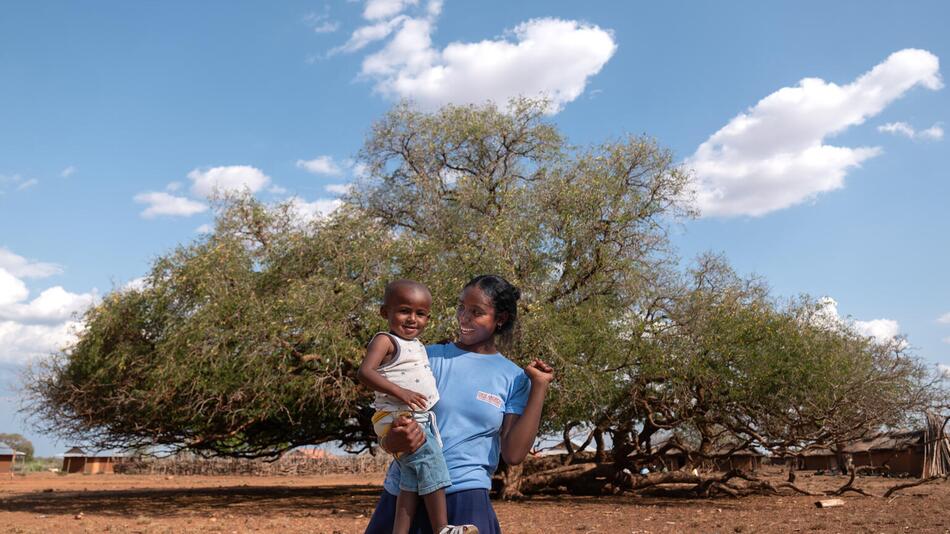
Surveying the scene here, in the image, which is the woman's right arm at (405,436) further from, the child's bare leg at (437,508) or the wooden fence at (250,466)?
the wooden fence at (250,466)

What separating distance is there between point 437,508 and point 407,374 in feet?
1.49

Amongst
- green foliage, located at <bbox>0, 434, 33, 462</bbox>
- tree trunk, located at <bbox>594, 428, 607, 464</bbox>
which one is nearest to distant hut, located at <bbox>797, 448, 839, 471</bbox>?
tree trunk, located at <bbox>594, 428, 607, 464</bbox>

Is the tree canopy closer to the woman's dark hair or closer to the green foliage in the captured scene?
the woman's dark hair

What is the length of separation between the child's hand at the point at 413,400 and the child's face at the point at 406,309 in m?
0.30

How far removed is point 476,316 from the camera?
2.81m

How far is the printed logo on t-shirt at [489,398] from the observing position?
2.70 metres

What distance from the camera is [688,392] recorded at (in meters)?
15.6

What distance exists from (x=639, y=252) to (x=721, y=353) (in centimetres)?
297

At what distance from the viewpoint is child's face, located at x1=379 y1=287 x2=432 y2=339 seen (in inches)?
114

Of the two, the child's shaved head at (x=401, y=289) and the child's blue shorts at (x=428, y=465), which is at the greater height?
the child's shaved head at (x=401, y=289)

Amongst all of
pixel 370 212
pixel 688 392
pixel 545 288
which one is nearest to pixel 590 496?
pixel 688 392

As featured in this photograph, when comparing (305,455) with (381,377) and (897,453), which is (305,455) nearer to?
(897,453)

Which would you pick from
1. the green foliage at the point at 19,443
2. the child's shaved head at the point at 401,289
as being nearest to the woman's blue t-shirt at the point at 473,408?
the child's shaved head at the point at 401,289

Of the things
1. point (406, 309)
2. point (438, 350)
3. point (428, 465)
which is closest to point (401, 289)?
point (406, 309)
